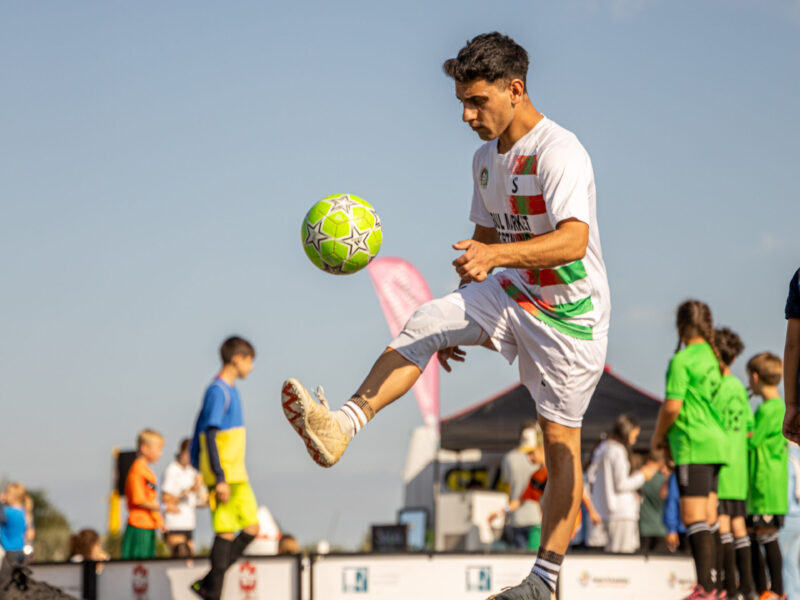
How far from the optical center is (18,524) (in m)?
10.5

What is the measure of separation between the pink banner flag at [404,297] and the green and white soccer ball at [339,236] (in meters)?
15.5

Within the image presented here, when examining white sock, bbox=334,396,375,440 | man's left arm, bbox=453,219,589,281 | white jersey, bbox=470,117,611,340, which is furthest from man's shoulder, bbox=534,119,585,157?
white sock, bbox=334,396,375,440

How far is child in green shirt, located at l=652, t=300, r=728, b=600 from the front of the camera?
7.78 meters

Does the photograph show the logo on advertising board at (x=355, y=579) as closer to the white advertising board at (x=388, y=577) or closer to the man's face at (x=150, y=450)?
the white advertising board at (x=388, y=577)

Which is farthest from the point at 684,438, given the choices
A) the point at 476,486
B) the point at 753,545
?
the point at 476,486

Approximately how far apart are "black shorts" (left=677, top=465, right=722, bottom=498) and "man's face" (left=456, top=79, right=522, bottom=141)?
385cm

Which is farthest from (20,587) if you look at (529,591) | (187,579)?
(529,591)

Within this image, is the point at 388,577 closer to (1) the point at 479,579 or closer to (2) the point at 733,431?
(1) the point at 479,579

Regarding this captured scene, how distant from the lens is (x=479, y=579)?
8641 mm

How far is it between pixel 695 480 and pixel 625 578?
5.49ft

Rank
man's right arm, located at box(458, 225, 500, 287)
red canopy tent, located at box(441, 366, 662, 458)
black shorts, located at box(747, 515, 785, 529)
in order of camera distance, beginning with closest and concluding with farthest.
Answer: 1. man's right arm, located at box(458, 225, 500, 287)
2. black shorts, located at box(747, 515, 785, 529)
3. red canopy tent, located at box(441, 366, 662, 458)

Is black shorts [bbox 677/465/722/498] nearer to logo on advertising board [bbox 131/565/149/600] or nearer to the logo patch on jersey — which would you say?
the logo patch on jersey

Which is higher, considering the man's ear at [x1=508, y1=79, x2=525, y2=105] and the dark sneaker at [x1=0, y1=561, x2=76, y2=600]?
the man's ear at [x1=508, y1=79, x2=525, y2=105]

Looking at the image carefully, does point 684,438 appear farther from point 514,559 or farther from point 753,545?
point 753,545
